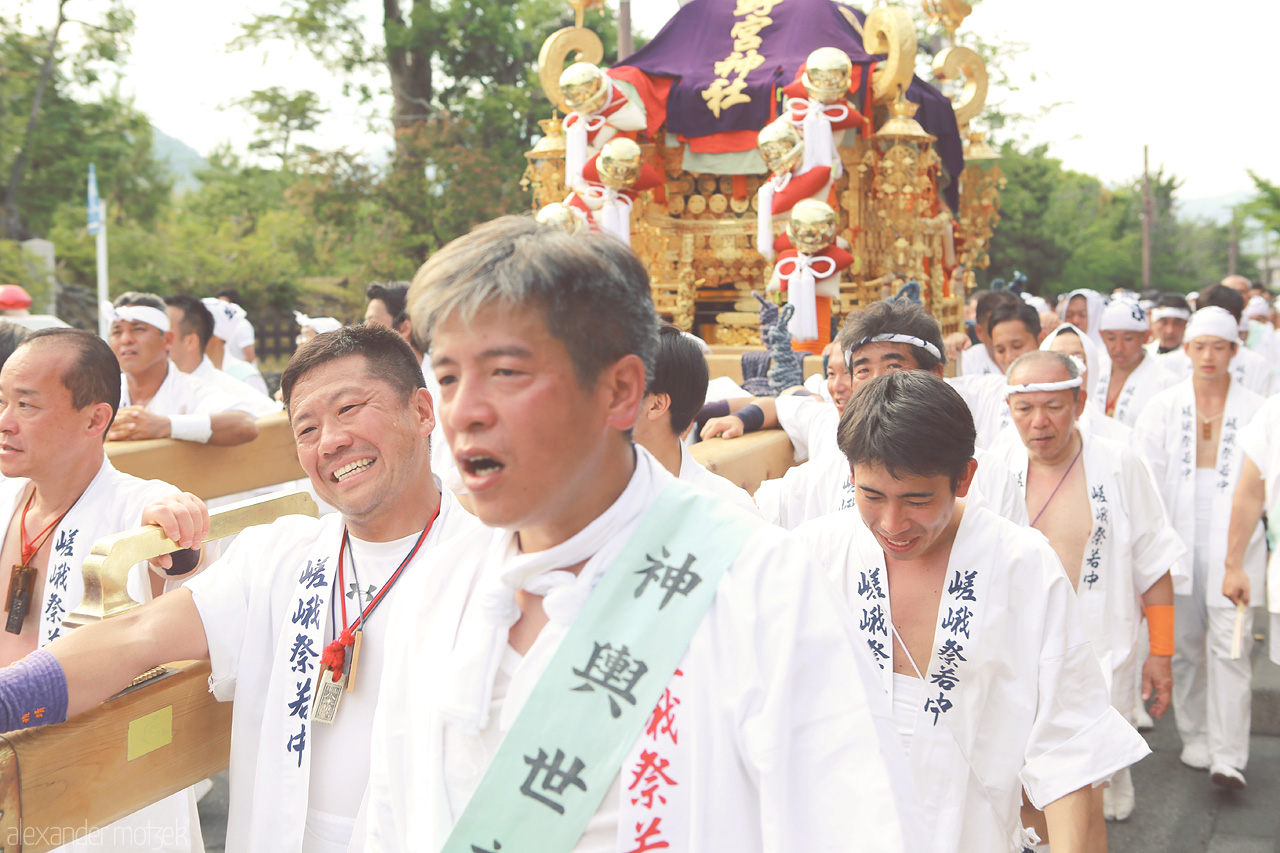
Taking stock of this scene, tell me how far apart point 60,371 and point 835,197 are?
6433mm

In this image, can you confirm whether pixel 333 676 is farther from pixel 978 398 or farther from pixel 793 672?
pixel 978 398

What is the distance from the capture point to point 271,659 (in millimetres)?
2156

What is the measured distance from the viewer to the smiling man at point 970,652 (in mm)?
2189

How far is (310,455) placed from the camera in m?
2.18

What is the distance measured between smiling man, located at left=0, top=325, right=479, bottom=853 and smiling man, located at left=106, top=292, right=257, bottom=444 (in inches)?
114

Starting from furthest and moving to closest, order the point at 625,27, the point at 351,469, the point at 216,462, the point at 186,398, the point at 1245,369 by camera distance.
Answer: the point at 625,27 < the point at 1245,369 < the point at 186,398 < the point at 216,462 < the point at 351,469

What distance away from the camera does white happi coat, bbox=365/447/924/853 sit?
1249 millimetres

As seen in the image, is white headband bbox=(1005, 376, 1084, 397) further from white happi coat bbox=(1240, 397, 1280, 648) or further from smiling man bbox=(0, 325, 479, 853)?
smiling man bbox=(0, 325, 479, 853)

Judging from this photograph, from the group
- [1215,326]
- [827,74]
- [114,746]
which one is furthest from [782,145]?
[114,746]

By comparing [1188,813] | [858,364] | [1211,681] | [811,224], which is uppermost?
[811,224]

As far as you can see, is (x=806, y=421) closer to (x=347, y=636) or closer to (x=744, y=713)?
(x=347, y=636)

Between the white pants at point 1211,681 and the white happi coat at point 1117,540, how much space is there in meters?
0.97

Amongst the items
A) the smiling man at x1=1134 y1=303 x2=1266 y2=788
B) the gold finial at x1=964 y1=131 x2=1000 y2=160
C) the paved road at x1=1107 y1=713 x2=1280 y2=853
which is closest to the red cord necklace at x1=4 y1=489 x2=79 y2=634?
the paved road at x1=1107 y1=713 x2=1280 y2=853

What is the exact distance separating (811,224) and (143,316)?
3.87 meters
